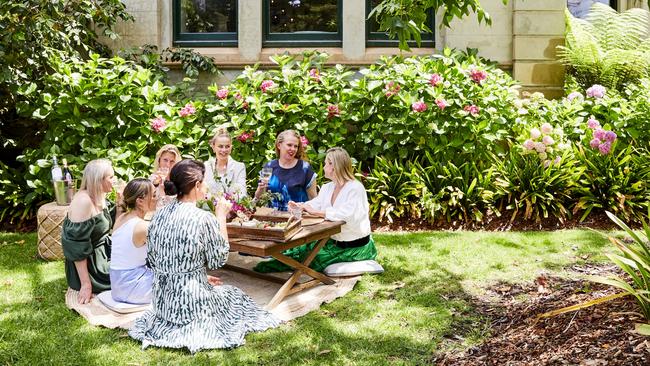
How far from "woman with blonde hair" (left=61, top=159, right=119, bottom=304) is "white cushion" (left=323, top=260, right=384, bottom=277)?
204 cm

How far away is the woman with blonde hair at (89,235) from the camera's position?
5.63 meters

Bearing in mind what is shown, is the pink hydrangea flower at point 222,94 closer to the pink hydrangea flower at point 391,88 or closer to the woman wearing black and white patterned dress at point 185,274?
the pink hydrangea flower at point 391,88

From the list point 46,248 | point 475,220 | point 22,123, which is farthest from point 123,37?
point 475,220

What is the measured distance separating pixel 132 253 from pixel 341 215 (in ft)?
6.34

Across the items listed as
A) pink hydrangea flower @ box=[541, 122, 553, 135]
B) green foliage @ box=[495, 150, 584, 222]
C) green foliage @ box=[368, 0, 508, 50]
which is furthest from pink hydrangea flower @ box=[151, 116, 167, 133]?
pink hydrangea flower @ box=[541, 122, 553, 135]

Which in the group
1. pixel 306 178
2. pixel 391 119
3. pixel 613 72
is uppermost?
pixel 613 72

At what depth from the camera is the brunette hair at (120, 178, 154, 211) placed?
5383 millimetres

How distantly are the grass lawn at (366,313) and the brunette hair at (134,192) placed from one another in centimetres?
99

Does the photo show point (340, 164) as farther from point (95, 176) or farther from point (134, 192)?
point (95, 176)

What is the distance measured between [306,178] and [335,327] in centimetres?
245

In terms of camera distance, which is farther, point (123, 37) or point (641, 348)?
point (123, 37)

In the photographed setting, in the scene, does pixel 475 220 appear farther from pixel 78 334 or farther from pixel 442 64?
pixel 78 334

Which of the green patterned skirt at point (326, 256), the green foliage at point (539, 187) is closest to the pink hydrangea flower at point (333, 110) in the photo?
the green foliage at point (539, 187)

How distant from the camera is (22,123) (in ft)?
30.8
